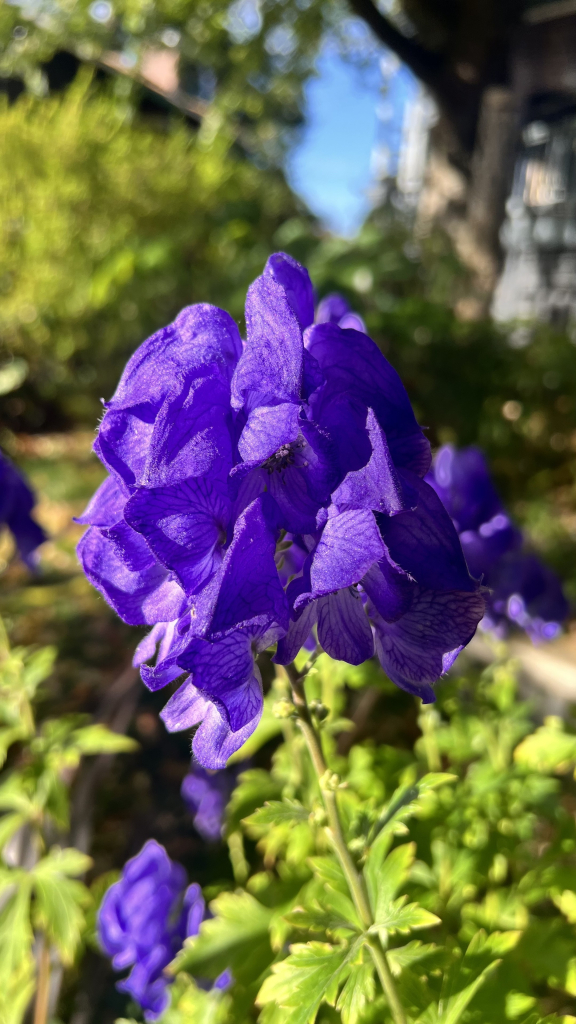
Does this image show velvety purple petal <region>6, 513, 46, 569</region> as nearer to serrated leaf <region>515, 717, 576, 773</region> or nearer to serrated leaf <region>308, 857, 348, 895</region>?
serrated leaf <region>308, 857, 348, 895</region>

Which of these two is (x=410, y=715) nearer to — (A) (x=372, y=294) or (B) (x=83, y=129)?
(A) (x=372, y=294)

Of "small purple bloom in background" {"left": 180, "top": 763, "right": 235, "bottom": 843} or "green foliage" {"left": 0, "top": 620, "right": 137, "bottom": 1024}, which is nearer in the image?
"green foliage" {"left": 0, "top": 620, "right": 137, "bottom": 1024}

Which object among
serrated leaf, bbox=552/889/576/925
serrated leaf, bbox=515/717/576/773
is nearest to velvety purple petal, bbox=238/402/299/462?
serrated leaf, bbox=515/717/576/773

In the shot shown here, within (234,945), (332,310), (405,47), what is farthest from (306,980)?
(405,47)

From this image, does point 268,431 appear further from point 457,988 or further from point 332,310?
point 457,988

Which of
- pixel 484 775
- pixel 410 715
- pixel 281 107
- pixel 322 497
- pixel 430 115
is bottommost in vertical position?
pixel 410 715

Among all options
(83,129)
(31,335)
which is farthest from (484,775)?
(83,129)
